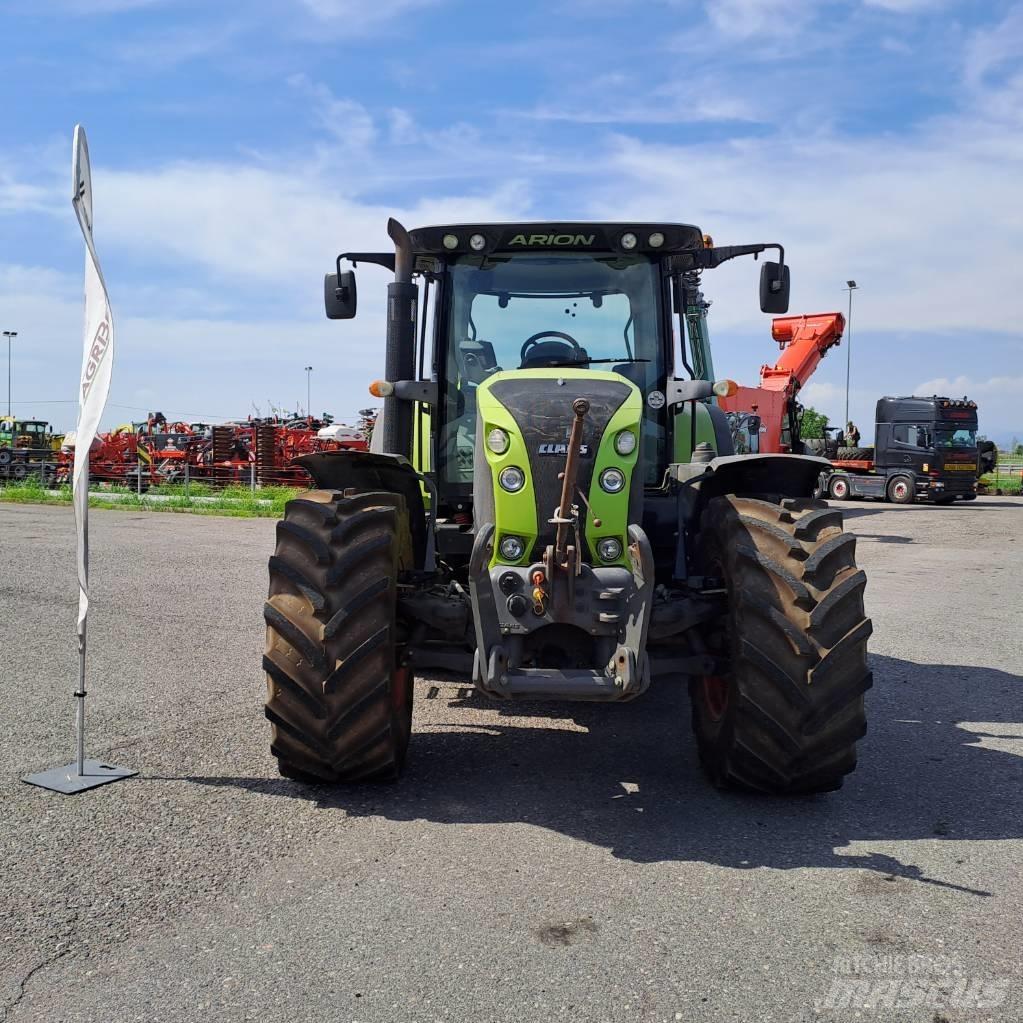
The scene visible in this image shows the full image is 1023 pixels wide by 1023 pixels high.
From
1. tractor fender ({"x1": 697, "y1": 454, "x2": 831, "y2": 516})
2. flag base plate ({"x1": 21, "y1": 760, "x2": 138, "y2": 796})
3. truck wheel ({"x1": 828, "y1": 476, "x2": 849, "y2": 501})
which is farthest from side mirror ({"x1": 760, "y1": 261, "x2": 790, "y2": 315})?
truck wheel ({"x1": 828, "y1": 476, "x2": 849, "y2": 501})

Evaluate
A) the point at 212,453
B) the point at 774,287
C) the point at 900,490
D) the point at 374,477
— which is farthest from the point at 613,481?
the point at 212,453

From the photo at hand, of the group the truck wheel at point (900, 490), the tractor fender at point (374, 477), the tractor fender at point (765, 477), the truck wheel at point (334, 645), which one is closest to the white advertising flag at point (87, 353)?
the tractor fender at point (374, 477)

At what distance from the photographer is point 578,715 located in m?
6.11

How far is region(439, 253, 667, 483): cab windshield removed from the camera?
19.5 feet

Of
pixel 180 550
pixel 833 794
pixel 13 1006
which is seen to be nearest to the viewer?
pixel 13 1006

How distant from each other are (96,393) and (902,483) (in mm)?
27755

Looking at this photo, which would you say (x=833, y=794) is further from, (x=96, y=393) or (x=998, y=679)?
(x=96, y=393)

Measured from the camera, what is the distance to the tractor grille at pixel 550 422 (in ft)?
15.0

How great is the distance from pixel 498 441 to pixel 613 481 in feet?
1.84

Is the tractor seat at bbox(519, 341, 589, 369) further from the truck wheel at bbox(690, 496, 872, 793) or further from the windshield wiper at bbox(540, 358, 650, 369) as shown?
the truck wheel at bbox(690, 496, 872, 793)

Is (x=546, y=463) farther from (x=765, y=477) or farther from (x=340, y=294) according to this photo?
(x=340, y=294)

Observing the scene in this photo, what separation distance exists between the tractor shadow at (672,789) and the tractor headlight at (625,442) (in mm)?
1595

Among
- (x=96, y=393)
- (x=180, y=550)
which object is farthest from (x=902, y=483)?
(x=96, y=393)

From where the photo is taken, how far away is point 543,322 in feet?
19.8
